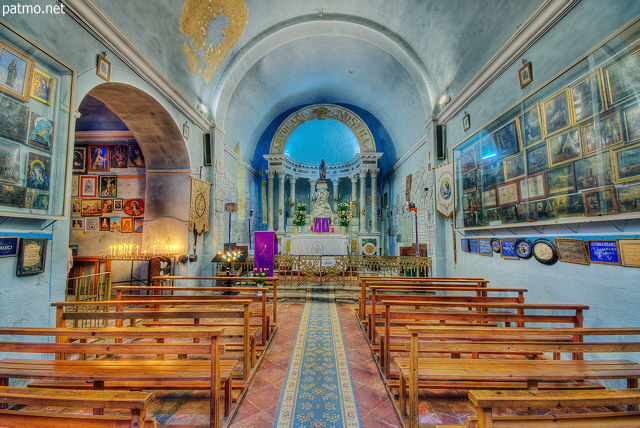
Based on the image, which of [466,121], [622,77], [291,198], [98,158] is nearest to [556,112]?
[622,77]

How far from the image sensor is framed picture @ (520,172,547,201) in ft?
12.9

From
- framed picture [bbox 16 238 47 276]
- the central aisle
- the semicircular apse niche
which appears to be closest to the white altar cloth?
the central aisle

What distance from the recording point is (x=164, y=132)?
6902 mm

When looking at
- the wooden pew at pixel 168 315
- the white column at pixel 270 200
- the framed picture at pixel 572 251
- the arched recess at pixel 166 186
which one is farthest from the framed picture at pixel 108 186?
the framed picture at pixel 572 251

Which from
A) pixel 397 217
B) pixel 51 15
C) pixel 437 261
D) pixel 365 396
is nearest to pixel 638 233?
pixel 365 396

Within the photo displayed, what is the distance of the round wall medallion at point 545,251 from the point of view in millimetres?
3791

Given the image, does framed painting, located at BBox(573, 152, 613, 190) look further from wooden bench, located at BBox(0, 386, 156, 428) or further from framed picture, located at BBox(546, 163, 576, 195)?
wooden bench, located at BBox(0, 386, 156, 428)

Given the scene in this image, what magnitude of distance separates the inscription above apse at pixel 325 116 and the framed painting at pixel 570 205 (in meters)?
10.9

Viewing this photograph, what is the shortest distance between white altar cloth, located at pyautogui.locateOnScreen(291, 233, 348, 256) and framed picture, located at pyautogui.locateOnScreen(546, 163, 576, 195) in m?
6.53

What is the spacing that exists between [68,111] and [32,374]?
334cm

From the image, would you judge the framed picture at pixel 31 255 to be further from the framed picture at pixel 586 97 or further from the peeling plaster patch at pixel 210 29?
the framed picture at pixel 586 97

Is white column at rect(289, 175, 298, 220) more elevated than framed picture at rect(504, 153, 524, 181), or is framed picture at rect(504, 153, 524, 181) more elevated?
white column at rect(289, 175, 298, 220)

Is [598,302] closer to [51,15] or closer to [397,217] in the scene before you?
[51,15]

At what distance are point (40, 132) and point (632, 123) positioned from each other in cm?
663
